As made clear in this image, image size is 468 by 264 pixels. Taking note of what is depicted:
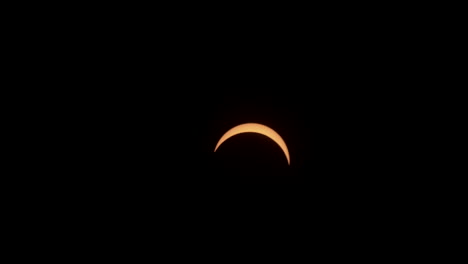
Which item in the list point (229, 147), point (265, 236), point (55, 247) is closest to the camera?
point (229, 147)

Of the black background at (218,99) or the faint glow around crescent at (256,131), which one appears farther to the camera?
the black background at (218,99)

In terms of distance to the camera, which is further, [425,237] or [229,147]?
[425,237]

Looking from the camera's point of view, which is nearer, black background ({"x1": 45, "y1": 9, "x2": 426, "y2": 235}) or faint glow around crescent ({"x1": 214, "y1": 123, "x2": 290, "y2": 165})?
faint glow around crescent ({"x1": 214, "y1": 123, "x2": 290, "y2": 165})

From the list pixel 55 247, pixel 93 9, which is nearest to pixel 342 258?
pixel 55 247

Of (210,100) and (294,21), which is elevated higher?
(294,21)

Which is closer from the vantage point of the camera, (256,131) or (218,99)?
(256,131)

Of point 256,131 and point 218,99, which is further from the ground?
point 218,99

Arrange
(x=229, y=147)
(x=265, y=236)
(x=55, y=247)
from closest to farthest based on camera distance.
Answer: (x=229, y=147) → (x=265, y=236) → (x=55, y=247)

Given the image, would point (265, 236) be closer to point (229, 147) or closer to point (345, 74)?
point (229, 147)
